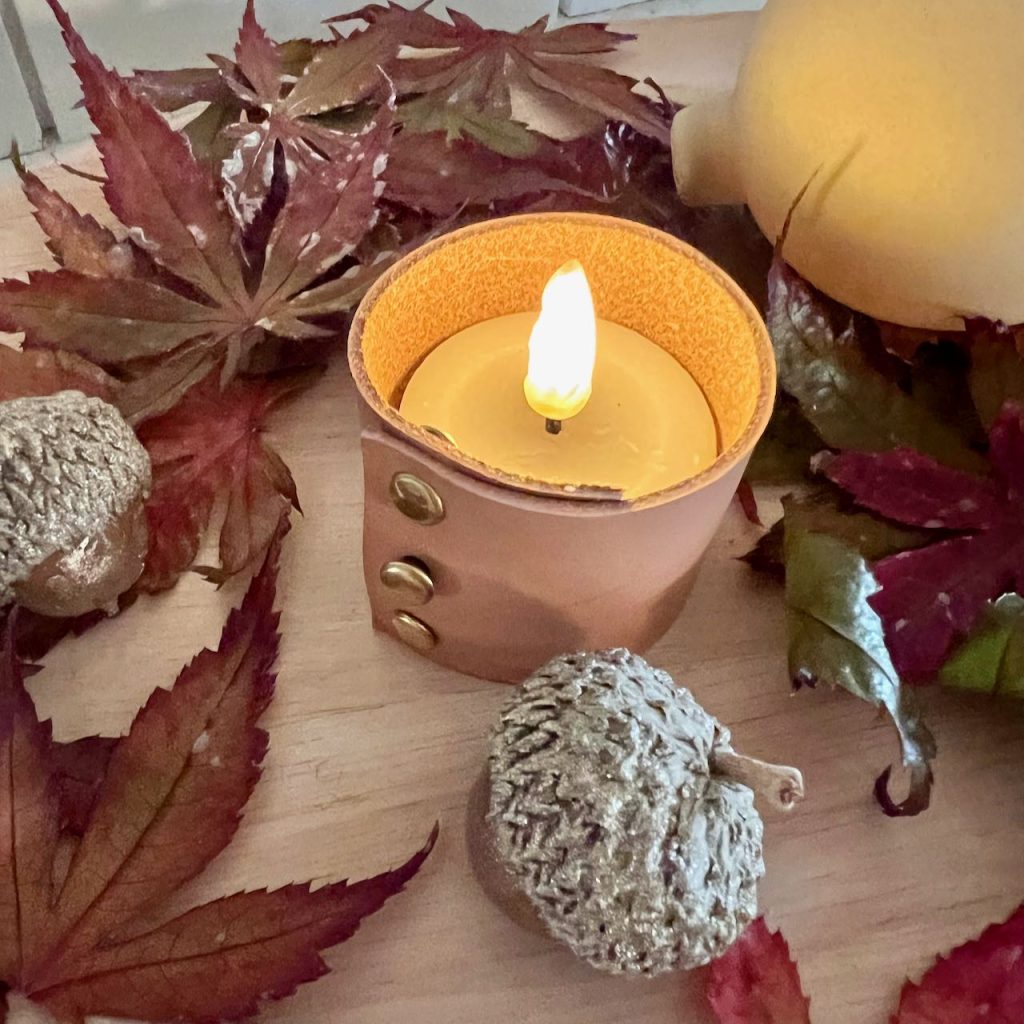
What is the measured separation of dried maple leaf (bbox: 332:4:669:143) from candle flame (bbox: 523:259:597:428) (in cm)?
16

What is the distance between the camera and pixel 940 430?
0.39 metres

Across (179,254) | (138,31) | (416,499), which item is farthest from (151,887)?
(138,31)

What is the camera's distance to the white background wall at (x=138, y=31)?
532 mm

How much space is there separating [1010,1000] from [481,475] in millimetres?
227

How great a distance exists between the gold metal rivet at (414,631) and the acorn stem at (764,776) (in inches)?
4.5

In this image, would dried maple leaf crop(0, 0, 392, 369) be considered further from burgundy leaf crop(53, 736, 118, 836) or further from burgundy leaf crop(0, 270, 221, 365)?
burgundy leaf crop(53, 736, 118, 836)

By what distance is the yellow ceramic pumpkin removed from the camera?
0.35 m

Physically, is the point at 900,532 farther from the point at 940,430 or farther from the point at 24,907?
the point at 24,907

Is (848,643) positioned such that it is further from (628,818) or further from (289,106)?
(289,106)

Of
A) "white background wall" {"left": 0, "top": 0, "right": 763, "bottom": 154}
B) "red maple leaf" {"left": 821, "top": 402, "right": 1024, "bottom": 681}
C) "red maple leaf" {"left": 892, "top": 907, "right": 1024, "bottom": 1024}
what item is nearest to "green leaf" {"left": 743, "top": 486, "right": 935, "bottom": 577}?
"red maple leaf" {"left": 821, "top": 402, "right": 1024, "bottom": 681}

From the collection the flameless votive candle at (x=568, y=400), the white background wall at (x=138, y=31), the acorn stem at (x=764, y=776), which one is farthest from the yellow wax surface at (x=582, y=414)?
the white background wall at (x=138, y=31)

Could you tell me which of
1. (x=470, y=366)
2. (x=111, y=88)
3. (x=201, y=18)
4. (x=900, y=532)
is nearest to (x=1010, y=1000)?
(x=900, y=532)

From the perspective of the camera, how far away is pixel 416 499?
30 cm

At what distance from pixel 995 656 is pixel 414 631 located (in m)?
0.20
